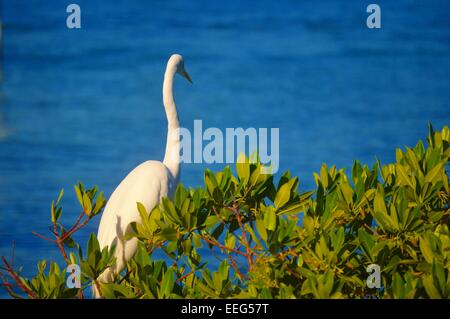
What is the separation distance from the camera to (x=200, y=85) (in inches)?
370

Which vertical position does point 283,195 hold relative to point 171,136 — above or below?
Answer: below

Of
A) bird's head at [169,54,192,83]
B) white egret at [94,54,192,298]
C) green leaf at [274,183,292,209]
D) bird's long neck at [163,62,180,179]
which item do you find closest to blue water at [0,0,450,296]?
bird's head at [169,54,192,83]

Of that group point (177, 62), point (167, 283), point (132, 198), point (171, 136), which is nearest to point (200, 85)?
point (177, 62)

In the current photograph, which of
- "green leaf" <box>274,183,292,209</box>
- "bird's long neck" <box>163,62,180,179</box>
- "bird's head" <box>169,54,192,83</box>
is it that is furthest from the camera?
"bird's head" <box>169,54,192,83</box>

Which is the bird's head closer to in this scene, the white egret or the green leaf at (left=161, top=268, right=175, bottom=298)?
the white egret

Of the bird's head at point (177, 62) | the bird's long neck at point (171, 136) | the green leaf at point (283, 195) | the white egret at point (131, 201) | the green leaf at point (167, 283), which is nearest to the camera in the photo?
the green leaf at point (167, 283)

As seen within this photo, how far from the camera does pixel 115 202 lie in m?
3.71

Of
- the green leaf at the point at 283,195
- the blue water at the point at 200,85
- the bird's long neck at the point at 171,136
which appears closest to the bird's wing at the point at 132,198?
the bird's long neck at the point at 171,136

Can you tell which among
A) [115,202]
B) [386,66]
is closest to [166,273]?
[115,202]

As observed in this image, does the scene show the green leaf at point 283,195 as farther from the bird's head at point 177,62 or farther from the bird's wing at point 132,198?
the bird's head at point 177,62

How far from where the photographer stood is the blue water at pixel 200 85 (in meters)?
7.29

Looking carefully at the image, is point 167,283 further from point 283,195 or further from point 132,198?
point 132,198

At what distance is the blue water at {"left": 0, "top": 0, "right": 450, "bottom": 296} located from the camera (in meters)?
7.29

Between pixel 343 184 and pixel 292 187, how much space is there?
0.15 m
